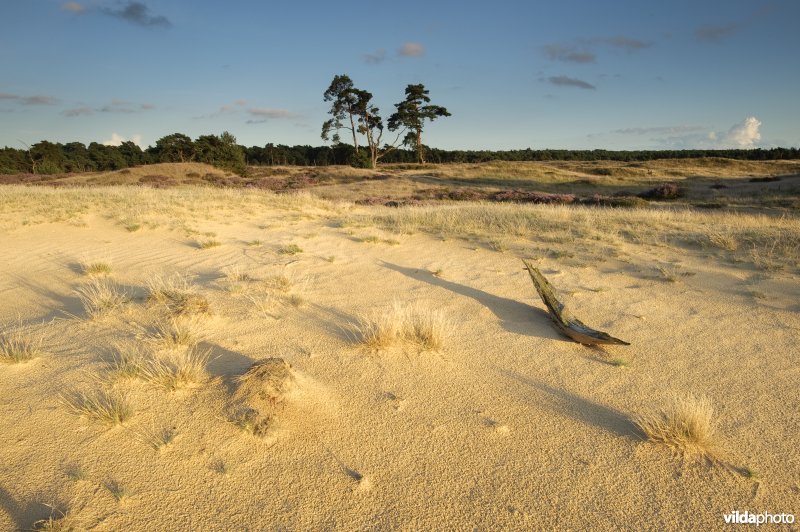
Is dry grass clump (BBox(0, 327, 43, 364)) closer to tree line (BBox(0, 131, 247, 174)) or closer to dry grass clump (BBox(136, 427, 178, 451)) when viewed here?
dry grass clump (BBox(136, 427, 178, 451))

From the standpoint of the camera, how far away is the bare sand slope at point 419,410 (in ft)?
8.02

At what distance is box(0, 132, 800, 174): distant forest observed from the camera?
4209cm

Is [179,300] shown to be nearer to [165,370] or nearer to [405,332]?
[165,370]

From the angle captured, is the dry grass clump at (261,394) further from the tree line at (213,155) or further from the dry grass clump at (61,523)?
the tree line at (213,155)

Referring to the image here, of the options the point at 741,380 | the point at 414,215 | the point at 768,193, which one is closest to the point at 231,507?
the point at 741,380

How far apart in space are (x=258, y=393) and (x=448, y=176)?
3674 centimetres

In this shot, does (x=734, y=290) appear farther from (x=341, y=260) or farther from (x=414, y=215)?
(x=414, y=215)

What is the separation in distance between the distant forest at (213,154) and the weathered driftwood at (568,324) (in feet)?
128

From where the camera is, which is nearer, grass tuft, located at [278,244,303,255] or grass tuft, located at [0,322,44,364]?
grass tuft, located at [0,322,44,364]

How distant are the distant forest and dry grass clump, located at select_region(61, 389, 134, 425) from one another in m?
39.3

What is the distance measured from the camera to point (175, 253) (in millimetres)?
8789

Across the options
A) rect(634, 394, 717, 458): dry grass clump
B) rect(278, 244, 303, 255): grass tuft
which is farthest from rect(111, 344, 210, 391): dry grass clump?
rect(278, 244, 303, 255): grass tuft

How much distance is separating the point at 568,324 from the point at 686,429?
189cm

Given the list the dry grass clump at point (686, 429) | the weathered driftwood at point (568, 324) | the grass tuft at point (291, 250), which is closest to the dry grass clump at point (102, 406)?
the dry grass clump at point (686, 429)
